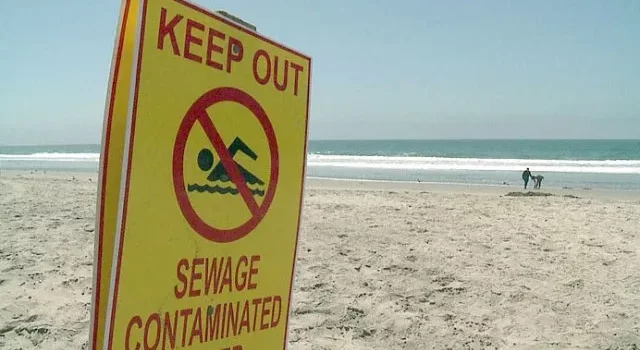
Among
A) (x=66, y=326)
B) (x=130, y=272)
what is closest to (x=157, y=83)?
(x=130, y=272)

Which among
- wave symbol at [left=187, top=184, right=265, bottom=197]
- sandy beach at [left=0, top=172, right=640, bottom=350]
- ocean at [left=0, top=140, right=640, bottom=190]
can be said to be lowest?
sandy beach at [left=0, top=172, right=640, bottom=350]

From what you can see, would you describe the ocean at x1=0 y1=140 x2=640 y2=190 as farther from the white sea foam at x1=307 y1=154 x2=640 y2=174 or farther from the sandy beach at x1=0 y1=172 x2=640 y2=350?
the sandy beach at x1=0 y1=172 x2=640 y2=350

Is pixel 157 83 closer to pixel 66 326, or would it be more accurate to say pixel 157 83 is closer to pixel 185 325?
pixel 185 325

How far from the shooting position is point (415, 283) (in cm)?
466

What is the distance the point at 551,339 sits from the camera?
11.8 feet

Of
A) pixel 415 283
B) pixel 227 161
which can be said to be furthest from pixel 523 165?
pixel 227 161

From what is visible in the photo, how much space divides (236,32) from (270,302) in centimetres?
64

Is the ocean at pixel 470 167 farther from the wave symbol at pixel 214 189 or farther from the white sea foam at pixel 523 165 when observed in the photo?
the wave symbol at pixel 214 189

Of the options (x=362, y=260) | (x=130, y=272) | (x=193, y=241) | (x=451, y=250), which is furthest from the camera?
(x=451, y=250)

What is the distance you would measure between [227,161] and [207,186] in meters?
0.07

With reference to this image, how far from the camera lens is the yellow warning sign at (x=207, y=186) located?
936 mm

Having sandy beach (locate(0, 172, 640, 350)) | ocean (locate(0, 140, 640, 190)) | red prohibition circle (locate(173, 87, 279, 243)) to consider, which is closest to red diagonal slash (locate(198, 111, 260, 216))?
red prohibition circle (locate(173, 87, 279, 243))

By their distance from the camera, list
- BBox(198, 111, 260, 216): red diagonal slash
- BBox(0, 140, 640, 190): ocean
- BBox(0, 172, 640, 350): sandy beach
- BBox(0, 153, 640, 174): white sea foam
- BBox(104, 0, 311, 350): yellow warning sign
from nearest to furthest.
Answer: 1. BBox(104, 0, 311, 350): yellow warning sign
2. BBox(198, 111, 260, 216): red diagonal slash
3. BBox(0, 172, 640, 350): sandy beach
4. BBox(0, 140, 640, 190): ocean
5. BBox(0, 153, 640, 174): white sea foam

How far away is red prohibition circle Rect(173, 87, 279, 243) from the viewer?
1.00 metres
